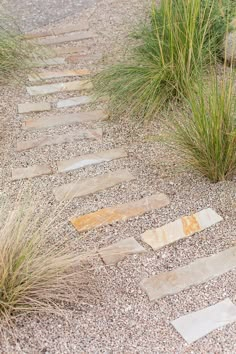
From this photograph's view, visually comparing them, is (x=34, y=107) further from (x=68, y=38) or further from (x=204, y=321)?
(x=204, y=321)

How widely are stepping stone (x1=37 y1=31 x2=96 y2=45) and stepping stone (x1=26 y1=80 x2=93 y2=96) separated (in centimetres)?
78

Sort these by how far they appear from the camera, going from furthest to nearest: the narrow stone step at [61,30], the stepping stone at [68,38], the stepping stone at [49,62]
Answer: the narrow stone step at [61,30] → the stepping stone at [68,38] → the stepping stone at [49,62]

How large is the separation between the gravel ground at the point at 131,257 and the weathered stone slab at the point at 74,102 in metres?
0.16

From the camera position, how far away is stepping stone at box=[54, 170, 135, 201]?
2621 millimetres

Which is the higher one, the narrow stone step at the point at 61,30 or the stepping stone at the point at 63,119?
the narrow stone step at the point at 61,30

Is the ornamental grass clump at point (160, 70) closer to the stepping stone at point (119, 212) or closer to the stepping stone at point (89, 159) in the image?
the stepping stone at point (89, 159)

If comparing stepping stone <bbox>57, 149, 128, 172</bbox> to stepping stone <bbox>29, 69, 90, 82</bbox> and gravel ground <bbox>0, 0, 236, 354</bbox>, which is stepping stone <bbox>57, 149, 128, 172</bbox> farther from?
stepping stone <bbox>29, 69, 90, 82</bbox>

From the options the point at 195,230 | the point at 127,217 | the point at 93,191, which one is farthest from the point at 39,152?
the point at 195,230

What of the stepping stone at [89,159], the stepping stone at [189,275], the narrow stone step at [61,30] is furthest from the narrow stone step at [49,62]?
the stepping stone at [189,275]

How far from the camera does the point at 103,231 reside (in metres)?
2.38

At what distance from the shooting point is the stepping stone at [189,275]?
2066mm

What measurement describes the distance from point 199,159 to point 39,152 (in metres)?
0.89

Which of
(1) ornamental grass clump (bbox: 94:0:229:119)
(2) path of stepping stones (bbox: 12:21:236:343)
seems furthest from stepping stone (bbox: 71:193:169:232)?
(1) ornamental grass clump (bbox: 94:0:229:119)

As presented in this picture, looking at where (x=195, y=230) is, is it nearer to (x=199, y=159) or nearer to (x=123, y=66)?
(x=199, y=159)
